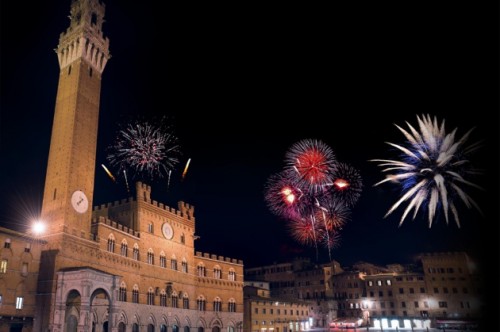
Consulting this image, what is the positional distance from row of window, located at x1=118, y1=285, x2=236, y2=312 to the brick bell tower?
972cm

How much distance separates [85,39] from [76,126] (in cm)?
1233

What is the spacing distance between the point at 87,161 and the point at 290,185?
25.2 metres

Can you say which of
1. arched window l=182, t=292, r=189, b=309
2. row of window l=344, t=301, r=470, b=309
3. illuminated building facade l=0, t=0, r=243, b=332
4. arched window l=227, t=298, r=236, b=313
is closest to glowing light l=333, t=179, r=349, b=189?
illuminated building facade l=0, t=0, r=243, b=332

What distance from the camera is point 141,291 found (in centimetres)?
5175

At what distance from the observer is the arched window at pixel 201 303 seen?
6184cm

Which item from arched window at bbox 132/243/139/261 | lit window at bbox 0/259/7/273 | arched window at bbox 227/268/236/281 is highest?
arched window at bbox 132/243/139/261

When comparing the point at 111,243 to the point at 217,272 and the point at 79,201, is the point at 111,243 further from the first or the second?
the point at 217,272

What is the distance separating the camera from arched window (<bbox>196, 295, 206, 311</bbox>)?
61.8 meters

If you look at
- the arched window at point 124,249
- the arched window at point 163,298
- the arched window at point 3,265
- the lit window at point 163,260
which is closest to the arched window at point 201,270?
the lit window at point 163,260

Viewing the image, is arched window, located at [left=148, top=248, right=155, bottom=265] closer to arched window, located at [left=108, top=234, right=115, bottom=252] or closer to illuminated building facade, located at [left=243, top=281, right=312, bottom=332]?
arched window, located at [left=108, top=234, right=115, bottom=252]

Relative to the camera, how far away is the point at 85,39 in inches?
2031

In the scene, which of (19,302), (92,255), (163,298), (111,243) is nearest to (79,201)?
(92,255)

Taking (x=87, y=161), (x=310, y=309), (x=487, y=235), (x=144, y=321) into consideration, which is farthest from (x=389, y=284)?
(x=487, y=235)

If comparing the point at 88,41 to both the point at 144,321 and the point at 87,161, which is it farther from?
the point at 144,321
